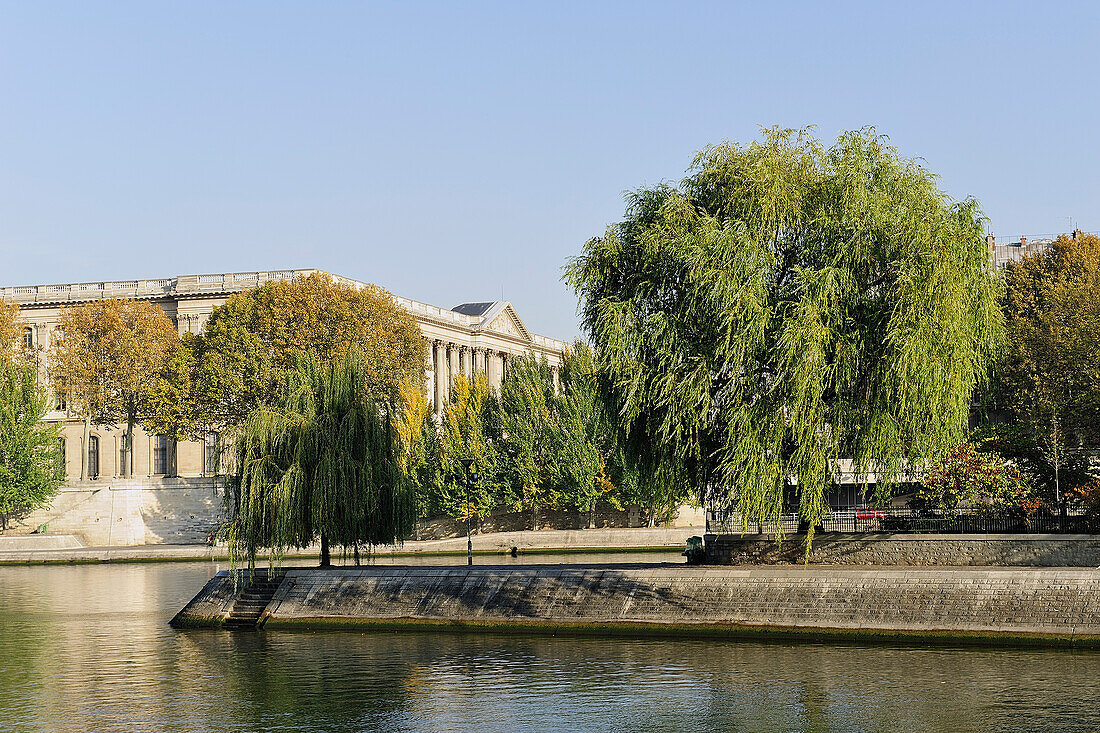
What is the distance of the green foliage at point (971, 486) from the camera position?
120ft

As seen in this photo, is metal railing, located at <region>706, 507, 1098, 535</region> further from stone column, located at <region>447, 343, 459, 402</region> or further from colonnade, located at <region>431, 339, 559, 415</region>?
stone column, located at <region>447, 343, 459, 402</region>

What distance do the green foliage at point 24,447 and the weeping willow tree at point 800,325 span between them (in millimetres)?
60002

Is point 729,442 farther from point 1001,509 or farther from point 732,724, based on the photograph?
point 732,724

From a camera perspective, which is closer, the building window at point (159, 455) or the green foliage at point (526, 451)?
the green foliage at point (526, 451)

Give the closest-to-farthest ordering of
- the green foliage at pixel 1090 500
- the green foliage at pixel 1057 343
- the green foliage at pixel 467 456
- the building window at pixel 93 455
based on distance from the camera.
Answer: the green foliage at pixel 1090 500 < the green foliage at pixel 1057 343 < the green foliage at pixel 467 456 < the building window at pixel 93 455

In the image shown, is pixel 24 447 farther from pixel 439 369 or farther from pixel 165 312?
pixel 439 369

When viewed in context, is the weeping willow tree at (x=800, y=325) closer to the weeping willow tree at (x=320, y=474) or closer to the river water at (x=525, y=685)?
the river water at (x=525, y=685)

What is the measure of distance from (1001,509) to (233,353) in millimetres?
58563

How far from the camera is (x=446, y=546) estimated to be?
7631 cm

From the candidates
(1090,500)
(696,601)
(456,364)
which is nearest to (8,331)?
(456,364)

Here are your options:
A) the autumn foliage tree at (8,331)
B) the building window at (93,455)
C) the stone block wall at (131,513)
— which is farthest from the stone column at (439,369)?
the autumn foliage tree at (8,331)

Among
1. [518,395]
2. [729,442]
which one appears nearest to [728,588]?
[729,442]

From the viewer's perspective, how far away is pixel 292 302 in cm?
8619

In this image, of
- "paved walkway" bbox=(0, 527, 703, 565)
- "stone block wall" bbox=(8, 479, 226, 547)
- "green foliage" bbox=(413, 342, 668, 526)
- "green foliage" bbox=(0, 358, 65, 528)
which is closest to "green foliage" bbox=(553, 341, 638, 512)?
"green foliage" bbox=(413, 342, 668, 526)
